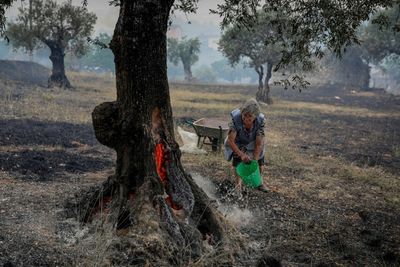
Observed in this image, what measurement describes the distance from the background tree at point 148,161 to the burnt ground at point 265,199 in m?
0.64

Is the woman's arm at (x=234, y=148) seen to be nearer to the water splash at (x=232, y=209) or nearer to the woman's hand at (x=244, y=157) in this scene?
the woman's hand at (x=244, y=157)

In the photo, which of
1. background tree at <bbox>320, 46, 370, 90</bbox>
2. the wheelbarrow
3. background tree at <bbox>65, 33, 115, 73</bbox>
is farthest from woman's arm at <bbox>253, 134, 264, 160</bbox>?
background tree at <bbox>65, 33, 115, 73</bbox>

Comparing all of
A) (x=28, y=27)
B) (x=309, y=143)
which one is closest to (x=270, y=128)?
(x=309, y=143)

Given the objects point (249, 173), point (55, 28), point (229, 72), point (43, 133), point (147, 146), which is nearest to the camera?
point (147, 146)

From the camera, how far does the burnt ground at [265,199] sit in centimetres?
603

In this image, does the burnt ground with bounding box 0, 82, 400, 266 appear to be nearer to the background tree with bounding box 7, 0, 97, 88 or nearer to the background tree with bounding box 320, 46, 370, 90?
the background tree with bounding box 7, 0, 97, 88

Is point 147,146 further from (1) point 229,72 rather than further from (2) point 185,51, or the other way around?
(1) point 229,72

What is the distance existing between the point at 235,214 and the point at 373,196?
3.97m

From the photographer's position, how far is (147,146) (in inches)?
242

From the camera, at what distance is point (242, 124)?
8.36 m

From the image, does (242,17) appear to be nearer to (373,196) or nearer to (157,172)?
(157,172)

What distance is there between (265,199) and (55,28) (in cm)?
3336

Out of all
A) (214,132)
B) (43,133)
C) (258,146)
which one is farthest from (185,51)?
(258,146)

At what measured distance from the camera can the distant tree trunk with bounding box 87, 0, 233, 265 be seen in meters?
5.82
